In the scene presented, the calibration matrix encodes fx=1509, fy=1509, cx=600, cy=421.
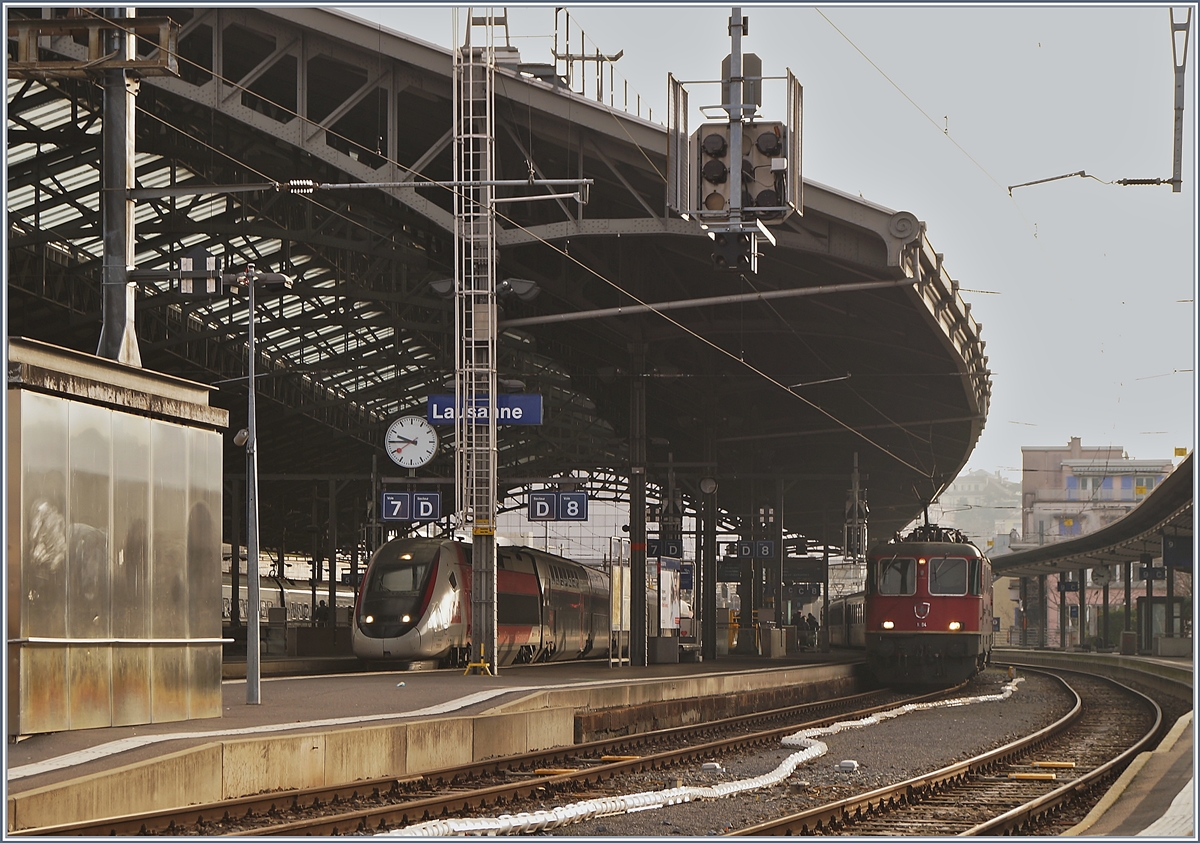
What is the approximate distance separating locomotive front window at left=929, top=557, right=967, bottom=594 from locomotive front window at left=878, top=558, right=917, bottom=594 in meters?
0.40

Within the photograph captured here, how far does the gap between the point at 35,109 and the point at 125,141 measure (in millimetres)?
16077

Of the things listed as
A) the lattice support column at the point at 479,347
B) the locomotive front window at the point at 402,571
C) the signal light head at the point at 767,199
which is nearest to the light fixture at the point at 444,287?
the lattice support column at the point at 479,347

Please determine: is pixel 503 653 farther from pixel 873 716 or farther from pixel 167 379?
pixel 167 379

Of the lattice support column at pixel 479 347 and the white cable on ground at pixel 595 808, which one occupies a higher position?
the lattice support column at pixel 479 347

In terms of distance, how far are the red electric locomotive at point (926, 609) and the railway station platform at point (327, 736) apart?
7142 mm

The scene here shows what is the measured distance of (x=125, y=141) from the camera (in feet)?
53.3

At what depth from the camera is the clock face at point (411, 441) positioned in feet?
84.0

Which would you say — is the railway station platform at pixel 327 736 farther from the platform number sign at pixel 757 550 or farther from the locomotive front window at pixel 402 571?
the platform number sign at pixel 757 550

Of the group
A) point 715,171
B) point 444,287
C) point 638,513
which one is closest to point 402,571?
point 638,513

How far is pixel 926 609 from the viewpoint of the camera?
33.2 m

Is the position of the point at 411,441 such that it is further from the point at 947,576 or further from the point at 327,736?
the point at 947,576

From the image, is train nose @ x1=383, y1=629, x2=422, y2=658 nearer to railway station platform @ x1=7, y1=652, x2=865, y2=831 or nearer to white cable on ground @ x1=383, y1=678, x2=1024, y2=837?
railway station platform @ x1=7, y1=652, x2=865, y2=831

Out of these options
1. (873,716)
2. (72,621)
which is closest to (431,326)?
(873,716)

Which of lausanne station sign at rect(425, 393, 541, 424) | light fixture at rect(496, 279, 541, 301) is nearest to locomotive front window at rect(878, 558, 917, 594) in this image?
lausanne station sign at rect(425, 393, 541, 424)
